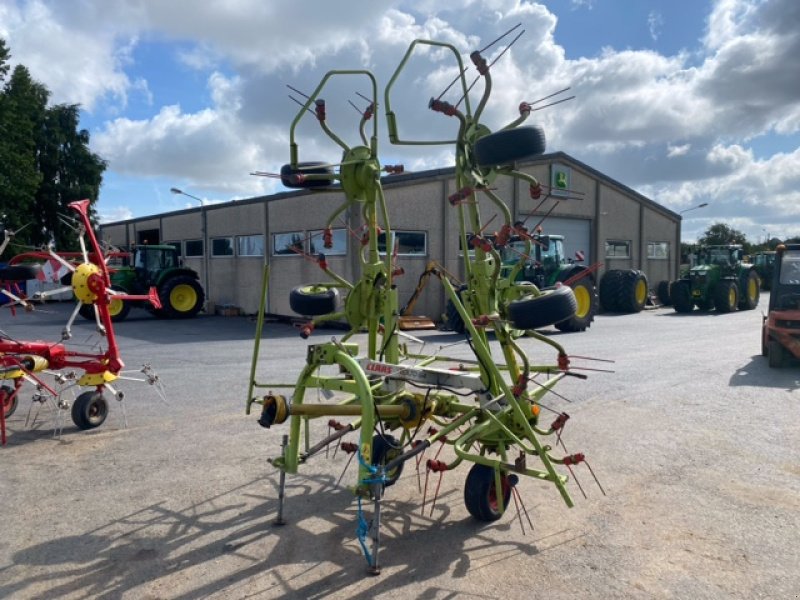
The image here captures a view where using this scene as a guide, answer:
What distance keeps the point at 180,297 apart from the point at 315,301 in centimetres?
1581

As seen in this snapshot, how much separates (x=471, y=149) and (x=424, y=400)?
5.56ft

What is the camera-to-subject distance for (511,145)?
3.82m

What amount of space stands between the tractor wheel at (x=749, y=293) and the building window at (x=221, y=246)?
17398 millimetres

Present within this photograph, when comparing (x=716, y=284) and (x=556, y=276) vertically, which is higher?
(x=556, y=276)

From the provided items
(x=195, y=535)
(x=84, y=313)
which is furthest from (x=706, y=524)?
(x=84, y=313)

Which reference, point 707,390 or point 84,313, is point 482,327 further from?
point 84,313

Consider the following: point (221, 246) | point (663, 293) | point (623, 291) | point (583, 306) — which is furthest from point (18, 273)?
point (663, 293)

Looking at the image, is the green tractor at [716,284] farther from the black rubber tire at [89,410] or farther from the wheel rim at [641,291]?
the black rubber tire at [89,410]

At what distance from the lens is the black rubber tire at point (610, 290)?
21656 millimetres

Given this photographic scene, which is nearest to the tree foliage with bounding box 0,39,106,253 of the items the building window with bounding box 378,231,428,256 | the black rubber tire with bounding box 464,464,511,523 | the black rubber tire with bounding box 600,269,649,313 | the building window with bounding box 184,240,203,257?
the building window with bounding box 184,240,203,257

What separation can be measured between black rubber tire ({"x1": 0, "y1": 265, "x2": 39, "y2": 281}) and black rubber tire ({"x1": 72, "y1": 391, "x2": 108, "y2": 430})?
1.29 meters

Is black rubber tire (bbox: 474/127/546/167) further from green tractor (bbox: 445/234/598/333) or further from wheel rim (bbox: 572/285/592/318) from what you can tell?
wheel rim (bbox: 572/285/592/318)

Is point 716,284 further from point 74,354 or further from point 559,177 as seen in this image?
point 74,354

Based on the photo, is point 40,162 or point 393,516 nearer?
point 393,516
